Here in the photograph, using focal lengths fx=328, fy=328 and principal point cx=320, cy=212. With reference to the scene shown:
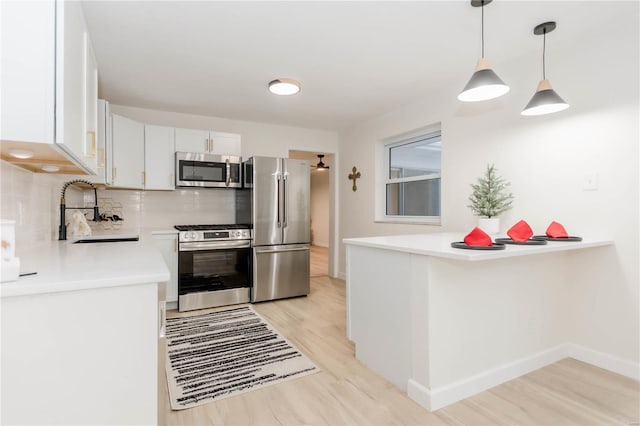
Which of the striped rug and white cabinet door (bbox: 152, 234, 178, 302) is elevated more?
white cabinet door (bbox: 152, 234, 178, 302)

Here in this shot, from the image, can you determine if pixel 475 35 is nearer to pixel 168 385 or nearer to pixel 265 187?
pixel 265 187

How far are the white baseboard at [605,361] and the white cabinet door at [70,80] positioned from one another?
3289 mm

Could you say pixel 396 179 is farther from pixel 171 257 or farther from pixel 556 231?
pixel 171 257

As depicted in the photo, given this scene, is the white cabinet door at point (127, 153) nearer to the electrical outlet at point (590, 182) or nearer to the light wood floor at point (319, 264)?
the light wood floor at point (319, 264)

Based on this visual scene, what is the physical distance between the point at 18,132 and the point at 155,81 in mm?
2266

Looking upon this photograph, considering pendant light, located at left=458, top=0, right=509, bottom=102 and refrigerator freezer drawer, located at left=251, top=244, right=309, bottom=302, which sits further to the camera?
refrigerator freezer drawer, located at left=251, top=244, right=309, bottom=302

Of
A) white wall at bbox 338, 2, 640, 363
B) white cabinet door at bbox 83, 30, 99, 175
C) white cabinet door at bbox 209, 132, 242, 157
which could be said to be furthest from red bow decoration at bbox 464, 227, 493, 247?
white cabinet door at bbox 209, 132, 242, 157

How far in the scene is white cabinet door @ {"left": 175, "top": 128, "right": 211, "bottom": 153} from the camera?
3762mm

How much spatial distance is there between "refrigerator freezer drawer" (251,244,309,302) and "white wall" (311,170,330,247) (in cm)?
Result: 533

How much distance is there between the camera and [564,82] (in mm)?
2402

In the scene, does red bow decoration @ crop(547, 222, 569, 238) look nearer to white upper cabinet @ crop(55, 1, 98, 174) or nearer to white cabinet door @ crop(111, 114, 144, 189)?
white upper cabinet @ crop(55, 1, 98, 174)

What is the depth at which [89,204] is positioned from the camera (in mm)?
3643

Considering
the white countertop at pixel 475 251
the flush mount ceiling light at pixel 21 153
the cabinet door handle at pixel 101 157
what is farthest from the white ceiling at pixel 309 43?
the white countertop at pixel 475 251

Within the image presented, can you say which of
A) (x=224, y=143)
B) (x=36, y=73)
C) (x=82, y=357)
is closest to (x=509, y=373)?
(x=82, y=357)
